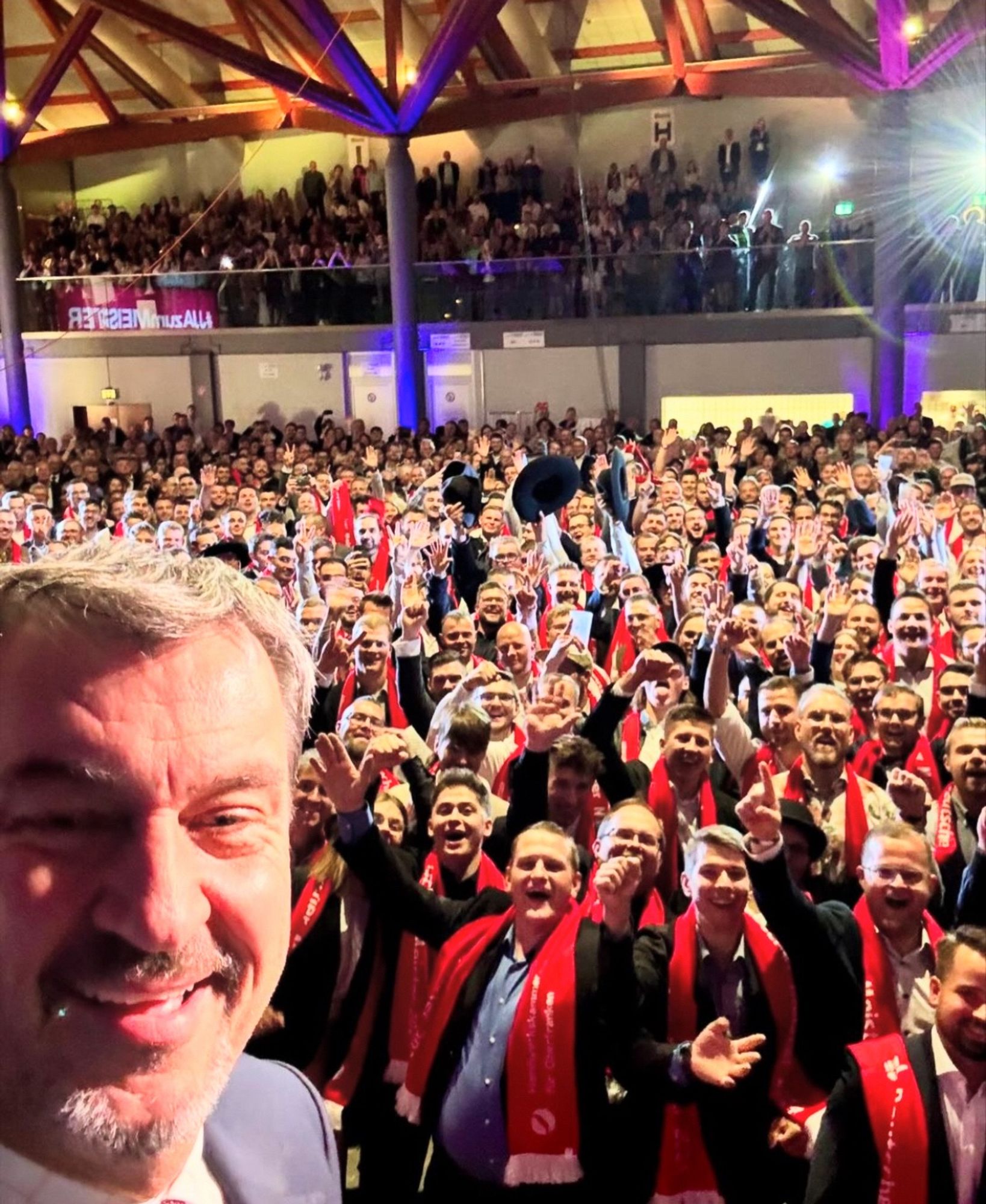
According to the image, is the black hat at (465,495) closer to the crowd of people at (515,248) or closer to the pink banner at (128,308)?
the crowd of people at (515,248)

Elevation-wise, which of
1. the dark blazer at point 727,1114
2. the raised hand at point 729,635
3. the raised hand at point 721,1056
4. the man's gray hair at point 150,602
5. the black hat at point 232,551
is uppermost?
the man's gray hair at point 150,602

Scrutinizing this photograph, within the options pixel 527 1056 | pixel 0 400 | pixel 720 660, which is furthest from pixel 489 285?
pixel 527 1056

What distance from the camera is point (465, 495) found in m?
9.02

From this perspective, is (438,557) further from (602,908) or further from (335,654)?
(602,908)

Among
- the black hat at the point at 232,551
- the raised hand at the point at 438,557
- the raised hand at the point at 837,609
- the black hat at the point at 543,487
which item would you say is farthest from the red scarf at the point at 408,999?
the black hat at the point at 543,487

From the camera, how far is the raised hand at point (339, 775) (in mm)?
2547

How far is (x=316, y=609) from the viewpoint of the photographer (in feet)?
18.3

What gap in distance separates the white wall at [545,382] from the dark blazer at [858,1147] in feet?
54.3

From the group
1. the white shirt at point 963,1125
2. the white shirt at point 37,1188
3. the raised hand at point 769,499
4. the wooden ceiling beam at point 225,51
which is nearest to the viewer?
the white shirt at point 37,1188

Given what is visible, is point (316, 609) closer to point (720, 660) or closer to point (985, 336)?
point (720, 660)

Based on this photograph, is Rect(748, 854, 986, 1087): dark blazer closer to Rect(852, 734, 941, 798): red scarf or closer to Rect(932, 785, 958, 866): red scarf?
Rect(932, 785, 958, 866): red scarf

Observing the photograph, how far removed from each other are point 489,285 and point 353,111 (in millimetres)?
3197

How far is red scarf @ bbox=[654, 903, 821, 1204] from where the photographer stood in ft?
8.61

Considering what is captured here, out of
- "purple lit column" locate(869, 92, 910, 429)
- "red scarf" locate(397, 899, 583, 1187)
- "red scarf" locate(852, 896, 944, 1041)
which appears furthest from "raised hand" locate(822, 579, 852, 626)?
"purple lit column" locate(869, 92, 910, 429)
